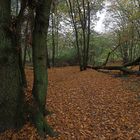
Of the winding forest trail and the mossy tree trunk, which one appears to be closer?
the mossy tree trunk

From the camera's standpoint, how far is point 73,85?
1241 centimetres

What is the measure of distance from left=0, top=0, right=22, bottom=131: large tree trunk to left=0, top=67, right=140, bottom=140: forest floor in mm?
386

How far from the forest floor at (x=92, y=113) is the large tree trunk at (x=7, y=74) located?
15.2 inches

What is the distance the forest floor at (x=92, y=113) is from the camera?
20.9ft

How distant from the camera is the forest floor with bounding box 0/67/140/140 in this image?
6383 mm

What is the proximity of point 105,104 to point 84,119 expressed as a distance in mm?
1794

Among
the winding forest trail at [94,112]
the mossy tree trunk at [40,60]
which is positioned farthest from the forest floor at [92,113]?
the mossy tree trunk at [40,60]

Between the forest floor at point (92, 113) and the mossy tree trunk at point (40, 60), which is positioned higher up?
the mossy tree trunk at point (40, 60)

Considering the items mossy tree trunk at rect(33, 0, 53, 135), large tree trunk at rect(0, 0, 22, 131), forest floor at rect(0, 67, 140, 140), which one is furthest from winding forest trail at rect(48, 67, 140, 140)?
large tree trunk at rect(0, 0, 22, 131)

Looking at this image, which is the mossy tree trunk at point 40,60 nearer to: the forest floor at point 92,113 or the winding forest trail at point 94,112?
the forest floor at point 92,113

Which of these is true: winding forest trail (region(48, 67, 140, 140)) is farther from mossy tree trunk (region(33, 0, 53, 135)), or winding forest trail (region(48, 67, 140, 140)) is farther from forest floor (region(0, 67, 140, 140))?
mossy tree trunk (region(33, 0, 53, 135))

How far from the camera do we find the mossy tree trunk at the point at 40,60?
635 centimetres

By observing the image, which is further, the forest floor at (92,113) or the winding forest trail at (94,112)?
Answer: the winding forest trail at (94,112)

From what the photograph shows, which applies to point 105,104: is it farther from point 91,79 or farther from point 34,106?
point 91,79
